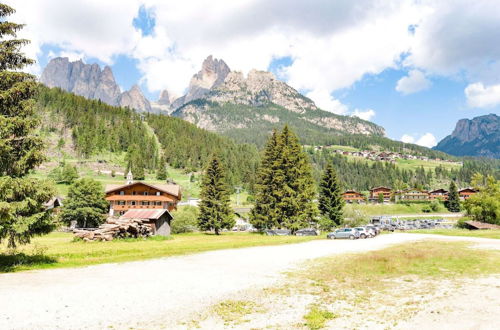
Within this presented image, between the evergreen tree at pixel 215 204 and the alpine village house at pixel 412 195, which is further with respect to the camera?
the alpine village house at pixel 412 195

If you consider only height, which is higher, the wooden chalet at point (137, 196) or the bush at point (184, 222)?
the wooden chalet at point (137, 196)

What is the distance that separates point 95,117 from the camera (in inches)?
7446

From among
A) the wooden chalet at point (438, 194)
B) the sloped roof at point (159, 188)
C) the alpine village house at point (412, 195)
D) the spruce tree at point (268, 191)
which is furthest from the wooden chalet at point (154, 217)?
the wooden chalet at point (438, 194)

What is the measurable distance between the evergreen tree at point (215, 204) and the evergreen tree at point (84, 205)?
1012 inches

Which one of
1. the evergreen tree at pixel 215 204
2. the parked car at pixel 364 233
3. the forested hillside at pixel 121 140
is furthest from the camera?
the forested hillside at pixel 121 140

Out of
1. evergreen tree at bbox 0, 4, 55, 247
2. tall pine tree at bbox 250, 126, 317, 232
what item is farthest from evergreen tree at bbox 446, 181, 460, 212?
evergreen tree at bbox 0, 4, 55, 247

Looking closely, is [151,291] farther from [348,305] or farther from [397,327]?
[397,327]

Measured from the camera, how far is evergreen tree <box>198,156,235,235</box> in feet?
188

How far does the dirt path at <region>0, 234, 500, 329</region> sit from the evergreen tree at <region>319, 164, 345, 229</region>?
125ft

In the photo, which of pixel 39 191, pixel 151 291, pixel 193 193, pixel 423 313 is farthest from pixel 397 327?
pixel 193 193

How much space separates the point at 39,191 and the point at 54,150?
160m

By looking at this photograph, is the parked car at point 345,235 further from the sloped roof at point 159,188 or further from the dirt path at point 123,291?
the sloped roof at point 159,188

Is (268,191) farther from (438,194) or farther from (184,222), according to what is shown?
(438,194)

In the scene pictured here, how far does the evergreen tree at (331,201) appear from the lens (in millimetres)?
58281
